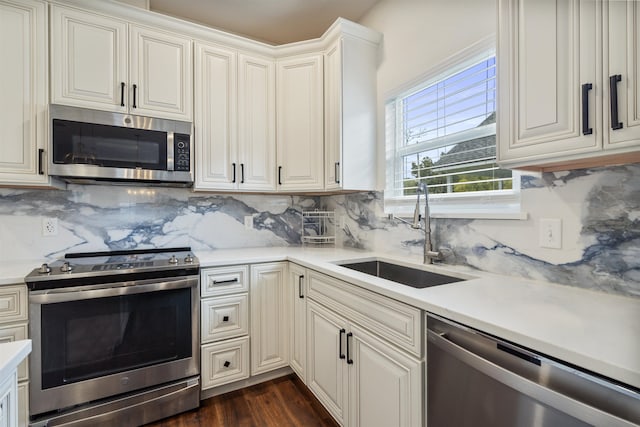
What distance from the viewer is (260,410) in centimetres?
187

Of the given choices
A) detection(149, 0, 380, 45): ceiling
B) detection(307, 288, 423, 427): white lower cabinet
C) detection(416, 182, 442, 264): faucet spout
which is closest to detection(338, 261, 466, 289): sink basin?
detection(416, 182, 442, 264): faucet spout

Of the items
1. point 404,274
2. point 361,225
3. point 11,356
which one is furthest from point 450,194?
point 11,356

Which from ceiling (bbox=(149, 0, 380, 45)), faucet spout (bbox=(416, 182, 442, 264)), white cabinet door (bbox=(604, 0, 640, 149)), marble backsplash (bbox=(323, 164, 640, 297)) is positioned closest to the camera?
white cabinet door (bbox=(604, 0, 640, 149))

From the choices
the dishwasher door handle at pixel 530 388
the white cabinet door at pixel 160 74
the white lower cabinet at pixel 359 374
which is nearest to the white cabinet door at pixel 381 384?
the white lower cabinet at pixel 359 374

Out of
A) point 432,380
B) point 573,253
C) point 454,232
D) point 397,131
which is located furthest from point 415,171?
point 432,380

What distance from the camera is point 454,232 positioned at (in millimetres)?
1679

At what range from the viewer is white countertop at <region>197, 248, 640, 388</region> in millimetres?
661

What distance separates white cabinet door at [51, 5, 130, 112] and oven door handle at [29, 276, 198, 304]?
3.56ft

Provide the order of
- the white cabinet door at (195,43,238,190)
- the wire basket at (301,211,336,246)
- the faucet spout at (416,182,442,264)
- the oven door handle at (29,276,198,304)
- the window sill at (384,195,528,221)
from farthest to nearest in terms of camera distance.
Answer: the wire basket at (301,211,336,246) < the white cabinet door at (195,43,238,190) < the faucet spout at (416,182,442,264) < the oven door handle at (29,276,198,304) < the window sill at (384,195,528,221)

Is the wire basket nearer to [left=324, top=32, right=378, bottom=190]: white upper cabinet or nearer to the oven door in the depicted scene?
[left=324, top=32, right=378, bottom=190]: white upper cabinet

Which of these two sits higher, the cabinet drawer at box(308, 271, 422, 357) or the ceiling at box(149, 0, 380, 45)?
the ceiling at box(149, 0, 380, 45)

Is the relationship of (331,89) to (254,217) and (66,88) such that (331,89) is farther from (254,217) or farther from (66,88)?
(66,88)

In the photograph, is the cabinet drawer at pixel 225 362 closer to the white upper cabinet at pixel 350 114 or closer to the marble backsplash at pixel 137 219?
the marble backsplash at pixel 137 219

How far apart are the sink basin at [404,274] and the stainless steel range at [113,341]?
42.4 inches
